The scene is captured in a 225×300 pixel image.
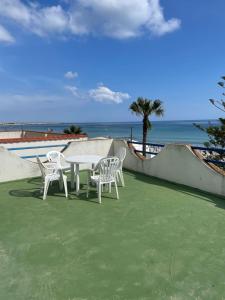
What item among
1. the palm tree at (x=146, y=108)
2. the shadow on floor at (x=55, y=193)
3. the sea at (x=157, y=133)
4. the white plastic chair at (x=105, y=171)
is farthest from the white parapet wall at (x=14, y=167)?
the palm tree at (x=146, y=108)

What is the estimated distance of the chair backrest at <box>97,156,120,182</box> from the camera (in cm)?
441

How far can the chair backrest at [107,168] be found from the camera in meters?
4.41

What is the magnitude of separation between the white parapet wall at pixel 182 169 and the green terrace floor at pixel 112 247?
405 mm

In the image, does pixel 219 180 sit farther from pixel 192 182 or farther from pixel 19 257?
pixel 19 257

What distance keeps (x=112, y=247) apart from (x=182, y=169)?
323cm

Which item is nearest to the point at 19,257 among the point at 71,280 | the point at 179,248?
the point at 71,280

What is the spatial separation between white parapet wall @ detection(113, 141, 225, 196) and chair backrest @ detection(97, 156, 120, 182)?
173 centimetres

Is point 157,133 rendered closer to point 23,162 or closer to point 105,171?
point 23,162

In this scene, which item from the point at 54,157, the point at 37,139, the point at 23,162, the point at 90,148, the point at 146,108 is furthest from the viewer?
the point at 146,108

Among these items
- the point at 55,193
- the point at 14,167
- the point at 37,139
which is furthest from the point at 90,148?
the point at 55,193

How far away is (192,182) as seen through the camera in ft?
17.7

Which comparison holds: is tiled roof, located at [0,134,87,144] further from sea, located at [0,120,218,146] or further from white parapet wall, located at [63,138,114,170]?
sea, located at [0,120,218,146]

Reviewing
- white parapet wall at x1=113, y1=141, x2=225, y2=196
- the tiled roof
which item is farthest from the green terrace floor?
the tiled roof

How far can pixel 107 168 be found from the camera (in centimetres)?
451
